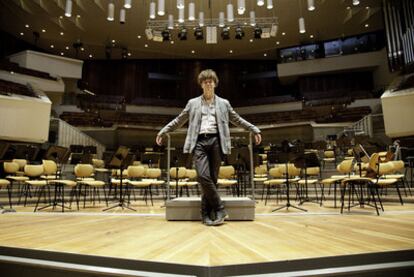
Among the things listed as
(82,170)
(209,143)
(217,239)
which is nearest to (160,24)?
(82,170)

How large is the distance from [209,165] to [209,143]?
237 millimetres

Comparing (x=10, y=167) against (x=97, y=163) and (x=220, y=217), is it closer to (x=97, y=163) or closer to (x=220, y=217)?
(x=97, y=163)

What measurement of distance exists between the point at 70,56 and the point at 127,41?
165 inches

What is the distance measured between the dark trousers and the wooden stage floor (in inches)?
8.7

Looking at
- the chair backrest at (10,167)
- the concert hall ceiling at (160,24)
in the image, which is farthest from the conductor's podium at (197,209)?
the concert hall ceiling at (160,24)

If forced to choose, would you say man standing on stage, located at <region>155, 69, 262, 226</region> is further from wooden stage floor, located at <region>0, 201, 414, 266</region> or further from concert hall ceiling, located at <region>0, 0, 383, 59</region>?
concert hall ceiling, located at <region>0, 0, 383, 59</region>

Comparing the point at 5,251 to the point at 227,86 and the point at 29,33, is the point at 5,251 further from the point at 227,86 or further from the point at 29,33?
the point at 227,86

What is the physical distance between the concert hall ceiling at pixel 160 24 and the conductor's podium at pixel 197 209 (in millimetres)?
8787

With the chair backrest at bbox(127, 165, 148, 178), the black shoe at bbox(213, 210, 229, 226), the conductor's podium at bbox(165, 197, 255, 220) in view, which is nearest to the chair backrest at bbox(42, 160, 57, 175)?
the chair backrest at bbox(127, 165, 148, 178)

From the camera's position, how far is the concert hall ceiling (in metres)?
12.1

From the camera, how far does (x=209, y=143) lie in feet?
10.3

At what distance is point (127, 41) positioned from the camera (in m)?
15.8

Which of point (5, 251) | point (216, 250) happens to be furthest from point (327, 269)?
point (5, 251)

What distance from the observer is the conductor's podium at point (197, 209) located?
11.3ft
